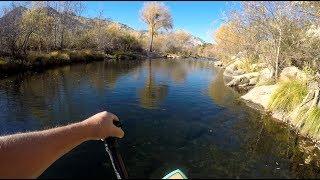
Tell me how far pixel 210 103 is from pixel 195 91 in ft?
15.3

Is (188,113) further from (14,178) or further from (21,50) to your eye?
(21,50)

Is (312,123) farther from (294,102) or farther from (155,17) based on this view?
(155,17)

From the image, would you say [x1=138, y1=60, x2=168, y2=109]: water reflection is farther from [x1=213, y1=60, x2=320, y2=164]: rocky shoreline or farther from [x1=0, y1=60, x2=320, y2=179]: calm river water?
[x1=213, y1=60, x2=320, y2=164]: rocky shoreline

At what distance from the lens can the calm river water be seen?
8938mm

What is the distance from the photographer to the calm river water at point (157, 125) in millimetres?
8938

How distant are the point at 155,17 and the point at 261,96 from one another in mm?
81071

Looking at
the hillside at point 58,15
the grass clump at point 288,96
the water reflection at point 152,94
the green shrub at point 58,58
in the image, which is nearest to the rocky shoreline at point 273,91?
the grass clump at point 288,96

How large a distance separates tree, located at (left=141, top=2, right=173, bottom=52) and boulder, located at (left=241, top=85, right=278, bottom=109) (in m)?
75.6

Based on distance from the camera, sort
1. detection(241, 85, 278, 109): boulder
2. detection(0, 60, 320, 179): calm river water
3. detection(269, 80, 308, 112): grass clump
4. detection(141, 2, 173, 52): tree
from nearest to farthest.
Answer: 1. detection(0, 60, 320, 179): calm river water
2. detection(269, 80, 308, 112): grass clump
3. detection(241, 85, 278, 109): boulder
4. detection(141, 2, 173, 52): tree

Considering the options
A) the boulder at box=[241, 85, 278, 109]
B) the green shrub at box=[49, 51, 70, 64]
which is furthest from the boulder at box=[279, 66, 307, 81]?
the green shrub at box=[49, 51, 70, 64]

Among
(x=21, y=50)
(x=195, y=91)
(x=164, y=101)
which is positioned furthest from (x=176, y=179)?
(x=21, y=50)

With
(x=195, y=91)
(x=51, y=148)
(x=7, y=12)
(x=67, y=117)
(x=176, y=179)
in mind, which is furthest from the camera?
(x=7, y=12)

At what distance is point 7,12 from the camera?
3881 centimetres

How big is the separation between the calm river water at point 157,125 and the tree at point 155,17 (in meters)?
73.8
